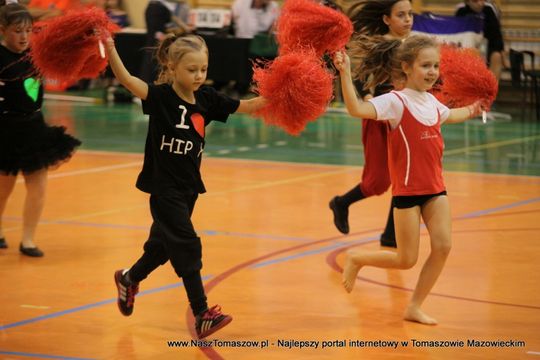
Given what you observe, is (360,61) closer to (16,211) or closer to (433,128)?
(433,128)

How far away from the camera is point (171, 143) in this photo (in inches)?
217

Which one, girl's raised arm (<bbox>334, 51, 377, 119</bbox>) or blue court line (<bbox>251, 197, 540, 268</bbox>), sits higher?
girl's raised arm (<bbox>334, 51, 377, 119</bbox>)

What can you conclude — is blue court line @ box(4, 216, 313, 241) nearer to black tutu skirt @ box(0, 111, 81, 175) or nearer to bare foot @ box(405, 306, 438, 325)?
black tutu skirt @ box(0, 111, 81, 175)

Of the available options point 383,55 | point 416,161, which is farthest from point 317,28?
point 416,161

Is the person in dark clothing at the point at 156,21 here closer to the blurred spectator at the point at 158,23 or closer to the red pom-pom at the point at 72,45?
the blurred spectator at the point at 158,23

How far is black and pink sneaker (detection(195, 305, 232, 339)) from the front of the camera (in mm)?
5397

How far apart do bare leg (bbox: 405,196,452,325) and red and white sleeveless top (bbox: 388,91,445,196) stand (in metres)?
0.09

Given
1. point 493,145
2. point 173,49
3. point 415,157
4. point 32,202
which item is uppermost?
point 173,49

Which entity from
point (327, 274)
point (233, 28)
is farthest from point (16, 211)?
point (233, 28)

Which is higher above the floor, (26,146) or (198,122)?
(198,122)

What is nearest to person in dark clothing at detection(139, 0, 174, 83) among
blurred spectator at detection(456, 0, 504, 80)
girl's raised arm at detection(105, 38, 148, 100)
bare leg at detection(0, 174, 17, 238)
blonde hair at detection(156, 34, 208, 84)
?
blurred spectator at detection(456, 0, 504, 80)

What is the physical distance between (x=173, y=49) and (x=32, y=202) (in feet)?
8.33

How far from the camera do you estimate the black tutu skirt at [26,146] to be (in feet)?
24.6

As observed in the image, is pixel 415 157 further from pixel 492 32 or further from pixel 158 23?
pixel 158 23
